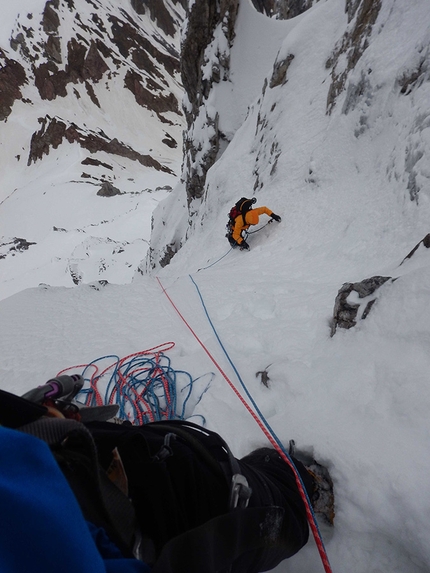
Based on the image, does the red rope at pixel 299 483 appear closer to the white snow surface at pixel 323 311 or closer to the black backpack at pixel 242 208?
the white snow surface at pixel 323 311

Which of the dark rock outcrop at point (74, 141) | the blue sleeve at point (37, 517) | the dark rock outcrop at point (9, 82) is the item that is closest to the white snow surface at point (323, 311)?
the blue sleeve at point (37, 517)

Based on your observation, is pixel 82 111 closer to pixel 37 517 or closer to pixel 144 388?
pixel 144 388

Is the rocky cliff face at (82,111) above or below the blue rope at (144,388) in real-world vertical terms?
above

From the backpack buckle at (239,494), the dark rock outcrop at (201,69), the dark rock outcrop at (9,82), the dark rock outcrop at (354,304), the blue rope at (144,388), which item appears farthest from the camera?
the dark rock outcrop at (9,82)

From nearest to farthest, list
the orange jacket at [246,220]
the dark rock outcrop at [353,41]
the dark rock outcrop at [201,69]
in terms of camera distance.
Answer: the dark rock outcrop at [353,41] < the orange jacket at [246,220] < the dark rock outcrop at [201,69]

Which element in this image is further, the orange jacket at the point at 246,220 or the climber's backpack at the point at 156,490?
the orange jacket at the point at 246,220

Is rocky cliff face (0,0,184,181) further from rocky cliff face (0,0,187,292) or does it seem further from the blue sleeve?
the blue sleeve

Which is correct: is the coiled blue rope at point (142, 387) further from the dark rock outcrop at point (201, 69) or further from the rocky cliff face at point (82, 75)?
the rocky cliff face at point (82, 75)

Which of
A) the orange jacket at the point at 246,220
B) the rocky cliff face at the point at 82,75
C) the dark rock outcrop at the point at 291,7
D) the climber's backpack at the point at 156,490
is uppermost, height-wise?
the rocky cliff face at the point at 82,75

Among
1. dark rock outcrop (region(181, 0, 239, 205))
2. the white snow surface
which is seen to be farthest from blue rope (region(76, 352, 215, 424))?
dark rock outcrop (region(181, 0, 239, 205))
